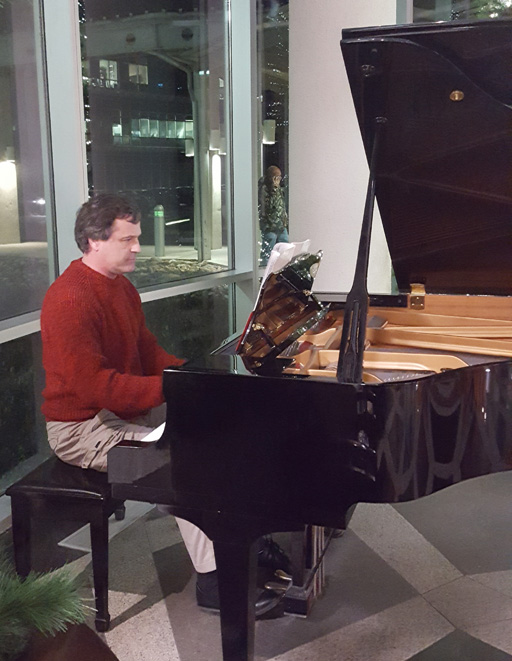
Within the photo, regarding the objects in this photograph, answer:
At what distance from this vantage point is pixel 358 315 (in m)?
1.89

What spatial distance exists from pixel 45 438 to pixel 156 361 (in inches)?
30.3

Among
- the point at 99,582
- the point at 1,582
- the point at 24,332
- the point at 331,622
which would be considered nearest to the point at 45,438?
the point at 24,332

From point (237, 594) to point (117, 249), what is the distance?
3.88 ft

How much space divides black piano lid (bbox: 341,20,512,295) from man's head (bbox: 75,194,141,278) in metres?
0.83

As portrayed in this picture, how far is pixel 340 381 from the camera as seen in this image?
5.31 feet

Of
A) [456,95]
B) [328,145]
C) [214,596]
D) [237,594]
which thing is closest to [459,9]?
[328,145]

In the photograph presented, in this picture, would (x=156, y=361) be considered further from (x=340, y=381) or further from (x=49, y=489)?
(x=340, y=381)

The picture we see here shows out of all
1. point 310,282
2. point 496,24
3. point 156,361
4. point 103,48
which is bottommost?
point 156,361

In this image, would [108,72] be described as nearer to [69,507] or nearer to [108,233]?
[108,233]

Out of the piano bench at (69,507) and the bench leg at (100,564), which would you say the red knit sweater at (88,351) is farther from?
the bench leg at (100,564)

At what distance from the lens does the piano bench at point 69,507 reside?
209 centimetres

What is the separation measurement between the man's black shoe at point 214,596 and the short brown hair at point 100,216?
3.82 feet

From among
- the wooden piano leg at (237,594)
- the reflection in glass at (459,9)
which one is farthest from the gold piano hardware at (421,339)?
the reflection in glass at (459,9)

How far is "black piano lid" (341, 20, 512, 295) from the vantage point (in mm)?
1644
